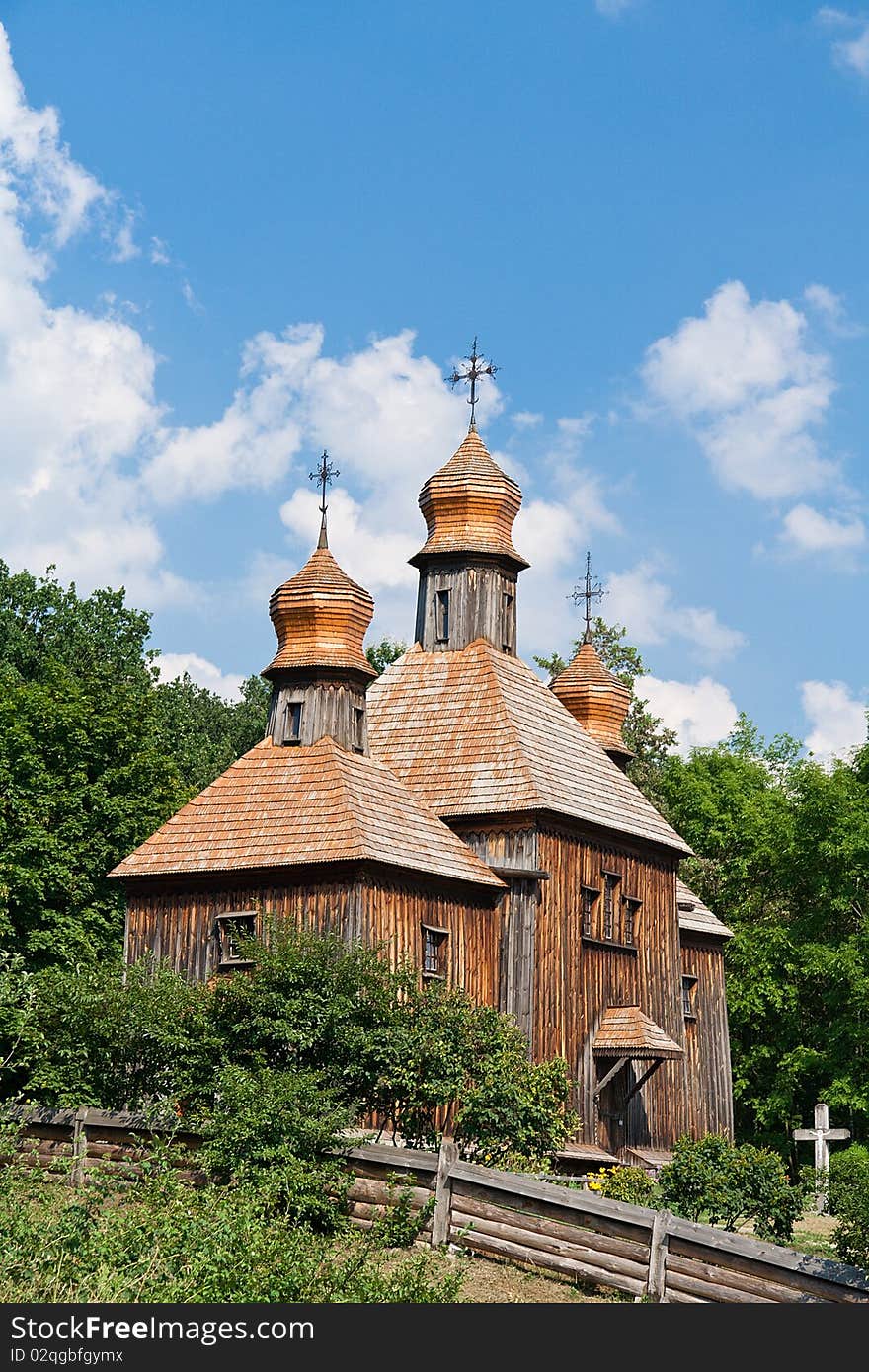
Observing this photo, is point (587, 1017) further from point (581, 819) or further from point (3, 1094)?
point (3, 1094)

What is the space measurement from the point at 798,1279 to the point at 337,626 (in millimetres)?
15779

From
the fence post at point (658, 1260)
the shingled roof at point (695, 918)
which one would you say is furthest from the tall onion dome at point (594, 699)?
the fence post at point (658, 1260)

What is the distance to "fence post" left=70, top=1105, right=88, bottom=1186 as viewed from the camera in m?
21.5

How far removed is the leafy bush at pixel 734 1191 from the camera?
22.5m

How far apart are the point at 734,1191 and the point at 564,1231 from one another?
4.12 meters

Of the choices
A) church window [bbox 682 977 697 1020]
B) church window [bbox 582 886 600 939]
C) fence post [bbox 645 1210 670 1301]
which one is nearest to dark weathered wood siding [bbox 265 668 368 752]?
church window [bbox 582 886 600 939]

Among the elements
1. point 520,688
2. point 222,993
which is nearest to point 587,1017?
point 520,688

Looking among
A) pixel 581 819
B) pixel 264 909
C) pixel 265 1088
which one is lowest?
pixel 265 1088

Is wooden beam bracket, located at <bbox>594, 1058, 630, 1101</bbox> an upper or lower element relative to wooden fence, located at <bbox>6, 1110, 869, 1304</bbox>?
upper

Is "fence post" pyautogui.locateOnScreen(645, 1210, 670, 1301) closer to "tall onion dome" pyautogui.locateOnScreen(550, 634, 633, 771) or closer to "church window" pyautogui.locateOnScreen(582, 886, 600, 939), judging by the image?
"church window" pyautogui.locateOnScreen(582, 886, 600, 939)

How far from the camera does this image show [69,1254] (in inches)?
622

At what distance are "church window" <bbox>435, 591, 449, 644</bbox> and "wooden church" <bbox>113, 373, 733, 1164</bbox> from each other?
4 centimetres

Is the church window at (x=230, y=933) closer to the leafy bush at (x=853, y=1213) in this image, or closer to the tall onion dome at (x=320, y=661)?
the tall onion dome at (x=320, y=661)

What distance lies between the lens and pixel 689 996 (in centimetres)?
Result: 3862
